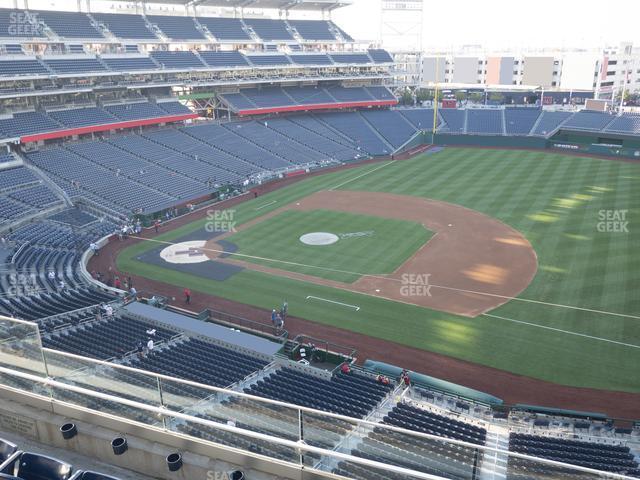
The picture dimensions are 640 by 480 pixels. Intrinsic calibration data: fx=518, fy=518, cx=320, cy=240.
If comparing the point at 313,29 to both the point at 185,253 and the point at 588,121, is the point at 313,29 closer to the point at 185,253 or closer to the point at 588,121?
the point at 588,121

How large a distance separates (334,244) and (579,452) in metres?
23.2

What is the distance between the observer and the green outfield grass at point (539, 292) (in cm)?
2286

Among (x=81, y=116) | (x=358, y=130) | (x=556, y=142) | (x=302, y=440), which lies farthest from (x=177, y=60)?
(x=302, y=440)

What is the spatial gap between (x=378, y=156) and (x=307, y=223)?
92.3ft

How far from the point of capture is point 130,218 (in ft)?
136

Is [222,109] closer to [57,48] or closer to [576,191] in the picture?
[57,48]

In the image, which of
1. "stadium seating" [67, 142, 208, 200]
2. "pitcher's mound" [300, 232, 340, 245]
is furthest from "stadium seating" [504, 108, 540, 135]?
"stadium seating" [67, 142, 208, 200]

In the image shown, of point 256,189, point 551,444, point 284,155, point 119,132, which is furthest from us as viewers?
point 284,155

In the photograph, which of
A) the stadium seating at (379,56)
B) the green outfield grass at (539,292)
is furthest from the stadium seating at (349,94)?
the green outfield grass at (539,292)

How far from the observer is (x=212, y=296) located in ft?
97.1

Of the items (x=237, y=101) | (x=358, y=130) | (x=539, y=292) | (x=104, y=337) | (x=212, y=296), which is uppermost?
(x=237, y=101)

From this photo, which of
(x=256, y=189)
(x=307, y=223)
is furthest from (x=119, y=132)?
(x=307, y=223)

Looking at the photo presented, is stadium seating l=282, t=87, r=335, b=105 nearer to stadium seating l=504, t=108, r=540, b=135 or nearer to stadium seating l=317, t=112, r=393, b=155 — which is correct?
stadium seating l=317, t=112, r=393, b=155

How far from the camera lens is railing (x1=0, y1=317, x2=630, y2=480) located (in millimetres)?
6891
